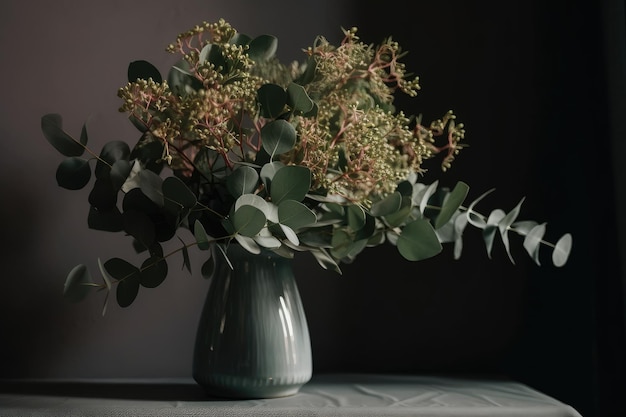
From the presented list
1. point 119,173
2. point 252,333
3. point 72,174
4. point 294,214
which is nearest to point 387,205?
point 294,214

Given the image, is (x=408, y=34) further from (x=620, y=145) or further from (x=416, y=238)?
(x=416, y=238)

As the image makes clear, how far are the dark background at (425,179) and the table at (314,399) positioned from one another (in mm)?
118

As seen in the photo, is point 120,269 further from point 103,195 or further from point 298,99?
point 298,99

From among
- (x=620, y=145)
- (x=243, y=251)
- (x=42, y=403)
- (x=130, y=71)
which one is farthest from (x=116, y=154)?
(x=620, y=145)

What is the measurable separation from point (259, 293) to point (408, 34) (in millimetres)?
728

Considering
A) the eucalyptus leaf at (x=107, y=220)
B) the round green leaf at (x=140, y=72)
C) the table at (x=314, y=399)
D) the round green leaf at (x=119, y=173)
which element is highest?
the round green leaf at (x=140, y=72)

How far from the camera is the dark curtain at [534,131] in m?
1.54

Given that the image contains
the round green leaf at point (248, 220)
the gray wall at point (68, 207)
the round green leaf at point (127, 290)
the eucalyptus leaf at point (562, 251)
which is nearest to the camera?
the round green leaf at point (248, 220)

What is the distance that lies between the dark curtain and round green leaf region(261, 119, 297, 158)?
0.60 meters

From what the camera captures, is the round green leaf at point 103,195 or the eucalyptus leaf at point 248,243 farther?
the round green leaf at point 103,195

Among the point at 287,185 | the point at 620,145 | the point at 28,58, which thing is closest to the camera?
the point at 287,185

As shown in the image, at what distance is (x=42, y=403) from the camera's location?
113 centimetres

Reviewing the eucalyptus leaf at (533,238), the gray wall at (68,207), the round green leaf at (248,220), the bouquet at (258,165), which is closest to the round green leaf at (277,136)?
the bouquet at (258,165)

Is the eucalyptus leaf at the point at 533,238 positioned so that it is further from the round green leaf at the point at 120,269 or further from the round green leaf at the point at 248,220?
the round green leaf at the point at 120,269
